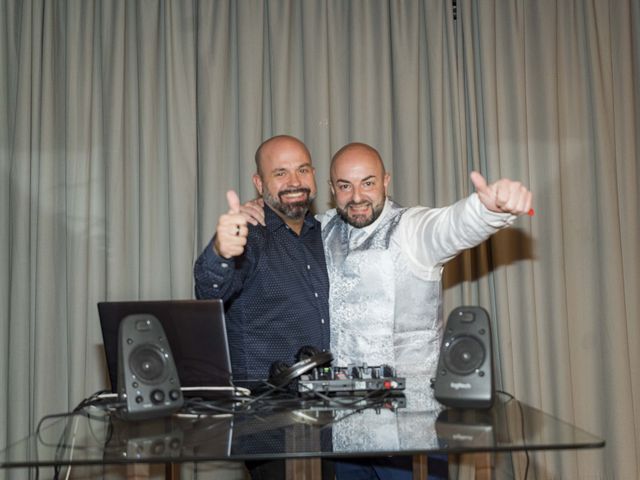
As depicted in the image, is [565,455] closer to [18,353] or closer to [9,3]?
[18,353]

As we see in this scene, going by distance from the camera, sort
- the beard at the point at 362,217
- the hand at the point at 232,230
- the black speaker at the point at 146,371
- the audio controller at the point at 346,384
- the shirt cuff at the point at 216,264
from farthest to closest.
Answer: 1. the beard at the point at 362,217
2. the shirt cuff at the point at 216,264
3. the hand at the point at 232,230
4. the audio controller at the point at 346,384
5. the black speaker at the point at 146,371

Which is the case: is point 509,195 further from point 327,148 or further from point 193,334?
point 327,148

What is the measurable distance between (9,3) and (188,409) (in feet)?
7.68

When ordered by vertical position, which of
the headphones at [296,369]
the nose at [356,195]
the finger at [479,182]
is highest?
the nose at [356,195]

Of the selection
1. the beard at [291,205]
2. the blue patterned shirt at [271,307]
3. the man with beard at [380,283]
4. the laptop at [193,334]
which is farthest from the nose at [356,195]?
the laptop at [193,334]

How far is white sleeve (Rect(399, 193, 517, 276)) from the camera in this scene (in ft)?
7.22

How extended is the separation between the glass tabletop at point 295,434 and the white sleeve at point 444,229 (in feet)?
2.22

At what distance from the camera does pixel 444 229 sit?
7.95 ft

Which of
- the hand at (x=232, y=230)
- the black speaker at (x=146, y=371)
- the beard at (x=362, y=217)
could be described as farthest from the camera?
the beard at (x=362, y=217)

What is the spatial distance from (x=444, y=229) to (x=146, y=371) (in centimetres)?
116

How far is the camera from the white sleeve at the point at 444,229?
7.22ft

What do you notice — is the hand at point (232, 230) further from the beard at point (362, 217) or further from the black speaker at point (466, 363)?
the beard at point (362, 217)

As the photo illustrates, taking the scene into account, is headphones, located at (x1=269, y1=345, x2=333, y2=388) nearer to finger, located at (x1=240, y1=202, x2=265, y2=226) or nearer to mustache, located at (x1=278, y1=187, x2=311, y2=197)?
finger, located at (x1=240, y1=202, x2=265, y2=226)

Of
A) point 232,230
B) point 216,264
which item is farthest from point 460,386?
point 216,264
